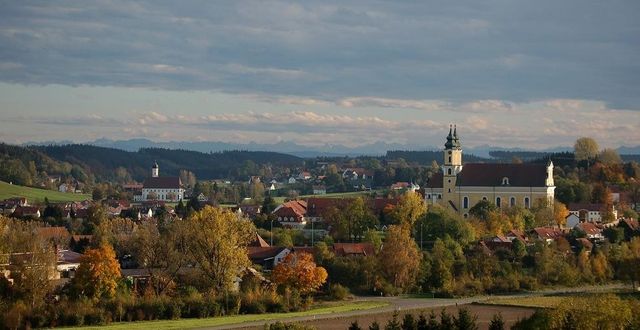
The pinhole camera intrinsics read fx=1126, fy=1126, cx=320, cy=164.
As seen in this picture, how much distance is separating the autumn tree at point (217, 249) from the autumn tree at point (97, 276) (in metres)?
4.40

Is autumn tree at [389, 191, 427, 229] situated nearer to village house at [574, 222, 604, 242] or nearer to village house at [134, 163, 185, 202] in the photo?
village house at [574, 222, 604, 242]

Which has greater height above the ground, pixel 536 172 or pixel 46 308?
pixel 536 172

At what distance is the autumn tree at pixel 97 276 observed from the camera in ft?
166

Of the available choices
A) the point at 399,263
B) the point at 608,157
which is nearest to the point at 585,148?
the point at 608,157

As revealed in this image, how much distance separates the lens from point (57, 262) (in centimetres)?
5519

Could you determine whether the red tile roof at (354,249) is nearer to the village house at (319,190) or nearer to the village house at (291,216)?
the village house at (291,216)

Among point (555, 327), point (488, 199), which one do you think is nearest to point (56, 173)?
point (488, 199)

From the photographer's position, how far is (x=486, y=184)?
94188mm

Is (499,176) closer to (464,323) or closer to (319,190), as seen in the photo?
(464,323)

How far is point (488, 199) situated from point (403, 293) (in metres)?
35.9

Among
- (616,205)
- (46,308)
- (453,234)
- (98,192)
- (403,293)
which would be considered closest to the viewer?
(46,308)

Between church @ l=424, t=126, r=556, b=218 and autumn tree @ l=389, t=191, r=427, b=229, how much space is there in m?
13.9

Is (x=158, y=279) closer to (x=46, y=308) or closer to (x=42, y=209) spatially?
(x=46, y=308)

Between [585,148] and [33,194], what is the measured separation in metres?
63.1
